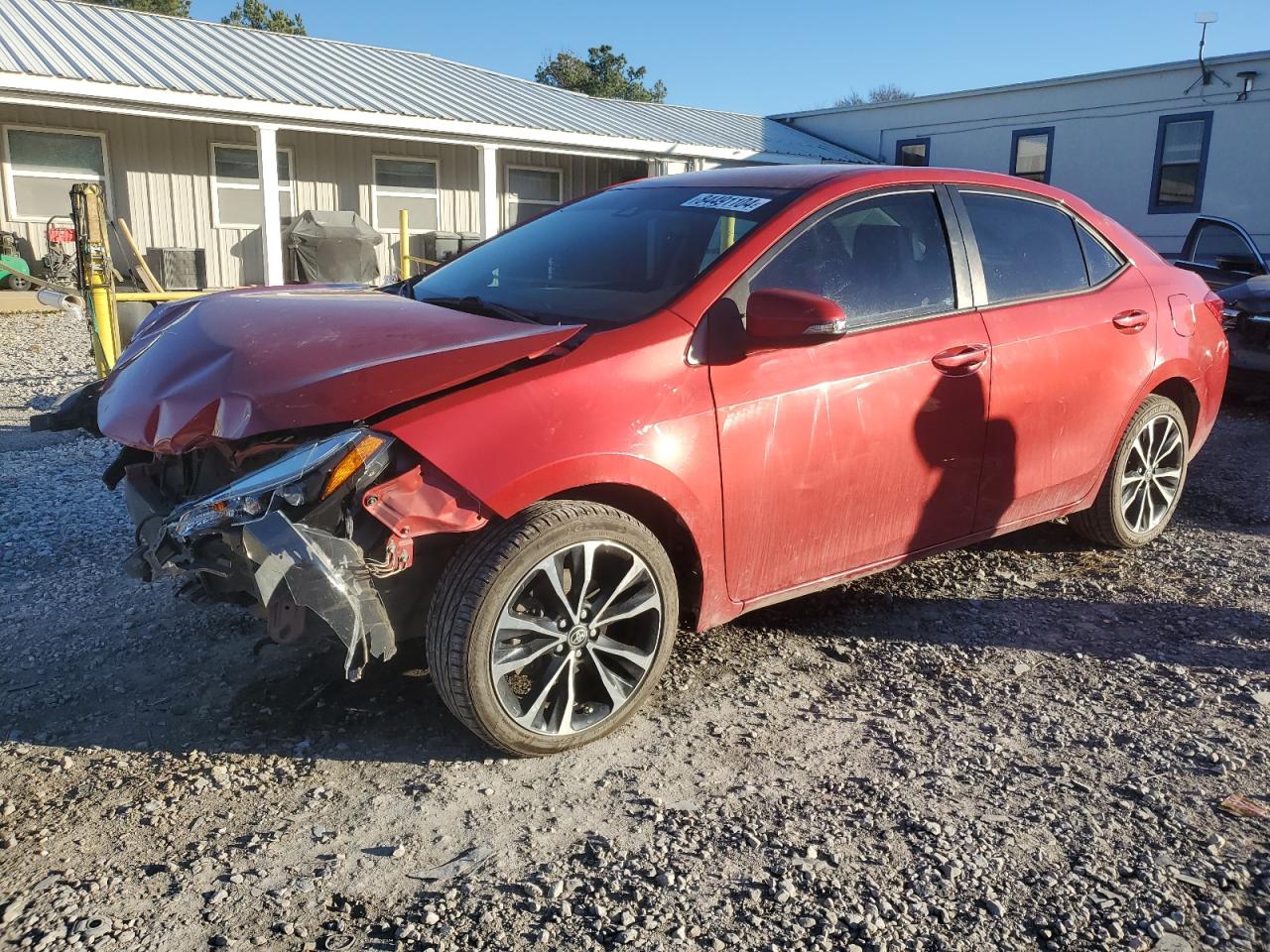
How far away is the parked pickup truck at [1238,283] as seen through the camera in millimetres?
7977

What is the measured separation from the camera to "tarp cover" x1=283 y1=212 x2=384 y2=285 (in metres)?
15.9

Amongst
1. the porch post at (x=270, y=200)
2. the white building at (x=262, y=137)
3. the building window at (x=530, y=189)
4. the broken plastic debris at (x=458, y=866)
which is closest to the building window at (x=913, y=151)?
the white building at (x=262, y=137)

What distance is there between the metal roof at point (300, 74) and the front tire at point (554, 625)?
42.1 ft

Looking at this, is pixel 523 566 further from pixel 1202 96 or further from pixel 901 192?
pixel 1202 96

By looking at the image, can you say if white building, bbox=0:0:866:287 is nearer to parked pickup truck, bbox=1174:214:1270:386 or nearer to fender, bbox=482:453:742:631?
parked pickup truck, bbox=1174:214:1270:386

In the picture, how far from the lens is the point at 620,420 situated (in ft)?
9.91

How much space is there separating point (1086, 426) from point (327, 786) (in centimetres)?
339

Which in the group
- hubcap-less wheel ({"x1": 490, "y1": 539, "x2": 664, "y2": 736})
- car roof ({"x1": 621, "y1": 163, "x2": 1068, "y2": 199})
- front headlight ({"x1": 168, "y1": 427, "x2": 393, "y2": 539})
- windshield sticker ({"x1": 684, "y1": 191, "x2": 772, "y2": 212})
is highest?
car roof ({"x1": 621, "y1": 163, "x2": 1068, "y2": 199})

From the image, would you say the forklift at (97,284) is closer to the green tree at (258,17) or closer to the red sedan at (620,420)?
the red sedan at (620,420)

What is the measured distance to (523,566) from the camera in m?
2.86

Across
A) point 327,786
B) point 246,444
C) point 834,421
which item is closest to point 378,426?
point 246,444

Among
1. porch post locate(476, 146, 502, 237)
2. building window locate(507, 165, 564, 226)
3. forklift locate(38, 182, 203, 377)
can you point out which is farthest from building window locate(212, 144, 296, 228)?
forklift locate(38, 182, 203, 377)

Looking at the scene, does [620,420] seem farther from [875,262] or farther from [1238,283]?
[1238,283]

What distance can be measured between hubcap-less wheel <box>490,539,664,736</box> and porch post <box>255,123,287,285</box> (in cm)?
1274
